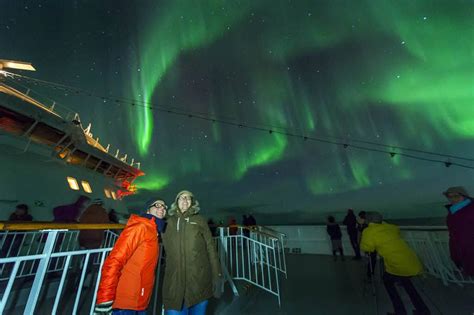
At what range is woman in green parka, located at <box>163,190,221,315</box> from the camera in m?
2.28

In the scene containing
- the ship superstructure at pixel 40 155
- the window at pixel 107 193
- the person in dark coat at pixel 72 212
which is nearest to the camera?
the person in dark coat at pixel 72 212

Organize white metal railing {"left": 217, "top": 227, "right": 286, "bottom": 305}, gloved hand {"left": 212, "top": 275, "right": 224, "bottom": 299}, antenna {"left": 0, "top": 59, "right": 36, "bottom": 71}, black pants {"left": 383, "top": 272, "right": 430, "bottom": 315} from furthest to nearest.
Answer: antenna {"left": 0, "top": 59, "right": 36, "bottom": 71}, white metal railing {"left": 217, "top": 227, "right": 286, "bottom": 305}, black pants {"left": 383, "top": 272, "right": 430, "bottom": 315}, gloved hand {"left": 212, "top": 275, "right": 224, "bottom": 299}

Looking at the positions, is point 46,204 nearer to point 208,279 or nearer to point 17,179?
point 17,179

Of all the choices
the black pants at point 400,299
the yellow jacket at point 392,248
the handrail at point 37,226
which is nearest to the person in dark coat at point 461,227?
the yellow jacket at point 392,248

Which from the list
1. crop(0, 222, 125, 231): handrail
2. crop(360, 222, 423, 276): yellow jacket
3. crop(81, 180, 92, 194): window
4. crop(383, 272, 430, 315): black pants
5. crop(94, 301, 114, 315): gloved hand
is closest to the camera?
crop(0, 222, 125, 231): handrail

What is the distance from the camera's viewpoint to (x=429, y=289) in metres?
4.81

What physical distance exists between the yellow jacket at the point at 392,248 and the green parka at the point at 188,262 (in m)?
3.00

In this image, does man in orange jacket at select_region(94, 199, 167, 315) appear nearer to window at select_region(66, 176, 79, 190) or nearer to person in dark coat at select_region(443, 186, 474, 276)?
person in dark coat at select_region(443, 186, 474, 276)

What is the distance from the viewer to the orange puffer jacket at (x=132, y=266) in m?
1.95

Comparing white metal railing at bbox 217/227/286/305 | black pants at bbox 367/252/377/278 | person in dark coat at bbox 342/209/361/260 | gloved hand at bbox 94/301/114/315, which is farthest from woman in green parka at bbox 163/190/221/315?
person in dark coat at bbox 342/209/361/260

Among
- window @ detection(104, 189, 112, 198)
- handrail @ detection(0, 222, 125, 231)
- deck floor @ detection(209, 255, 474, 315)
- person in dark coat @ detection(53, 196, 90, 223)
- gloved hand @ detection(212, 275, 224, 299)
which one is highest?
window @ detection(104, 189, 112, 198)

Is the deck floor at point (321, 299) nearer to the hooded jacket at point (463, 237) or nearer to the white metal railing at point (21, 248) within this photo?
the white metal railing at point (21, 248)

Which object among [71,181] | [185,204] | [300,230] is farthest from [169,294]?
[71,181]

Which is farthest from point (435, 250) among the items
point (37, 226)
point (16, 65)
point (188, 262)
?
point (16, 65)
